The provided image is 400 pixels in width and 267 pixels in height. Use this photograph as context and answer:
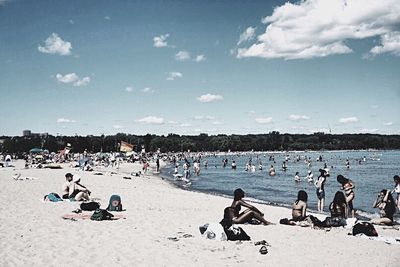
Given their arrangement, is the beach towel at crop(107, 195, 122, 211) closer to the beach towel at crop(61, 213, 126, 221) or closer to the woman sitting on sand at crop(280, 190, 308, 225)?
the beach towel at crop(61, 213, 126, 221)

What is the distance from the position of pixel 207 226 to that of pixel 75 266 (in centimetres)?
352

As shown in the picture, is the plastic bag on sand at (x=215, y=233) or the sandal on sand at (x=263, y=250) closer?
the sandal on sand at (x=263, y=250)

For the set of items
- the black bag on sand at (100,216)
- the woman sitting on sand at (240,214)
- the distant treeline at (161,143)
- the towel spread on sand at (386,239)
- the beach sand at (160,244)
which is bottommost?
the beach sand at (160,244)

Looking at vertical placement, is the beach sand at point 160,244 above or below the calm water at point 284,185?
above

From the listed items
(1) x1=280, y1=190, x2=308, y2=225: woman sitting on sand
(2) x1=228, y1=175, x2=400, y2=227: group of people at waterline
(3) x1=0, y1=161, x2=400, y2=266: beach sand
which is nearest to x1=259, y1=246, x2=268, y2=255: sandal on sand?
(3) x1=0, y1=161, x2=400, y2=266: beach sand

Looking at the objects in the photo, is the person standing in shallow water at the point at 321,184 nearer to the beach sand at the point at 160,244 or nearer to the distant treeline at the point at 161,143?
the beach sand at the point at 160,244

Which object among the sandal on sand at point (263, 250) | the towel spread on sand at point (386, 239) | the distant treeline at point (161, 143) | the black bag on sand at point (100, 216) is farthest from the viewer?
the distant treeline at point (161, 143)

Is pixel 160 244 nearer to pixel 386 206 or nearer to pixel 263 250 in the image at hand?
pixel 263 250

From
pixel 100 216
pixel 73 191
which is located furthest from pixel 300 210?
pixel 73 191

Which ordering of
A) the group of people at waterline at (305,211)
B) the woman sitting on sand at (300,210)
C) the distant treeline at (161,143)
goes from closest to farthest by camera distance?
the group of people at waterline at (305,211) < the woman sitting on sand at (300,210) < the distant treeline at (161,143)

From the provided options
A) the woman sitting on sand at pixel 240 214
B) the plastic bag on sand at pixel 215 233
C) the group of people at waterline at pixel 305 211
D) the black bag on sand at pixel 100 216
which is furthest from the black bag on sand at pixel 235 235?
the black bag on sand at pixel 100 216

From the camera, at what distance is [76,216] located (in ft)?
36.0

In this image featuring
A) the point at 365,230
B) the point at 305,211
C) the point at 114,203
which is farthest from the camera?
the point at 114,203

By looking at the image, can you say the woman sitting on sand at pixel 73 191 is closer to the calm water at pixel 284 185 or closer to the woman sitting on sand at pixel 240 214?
the woman sitting on sand at pixel 240 214
